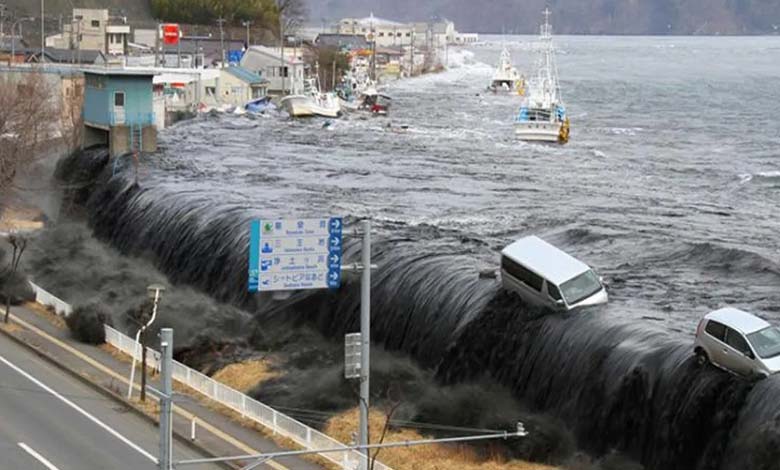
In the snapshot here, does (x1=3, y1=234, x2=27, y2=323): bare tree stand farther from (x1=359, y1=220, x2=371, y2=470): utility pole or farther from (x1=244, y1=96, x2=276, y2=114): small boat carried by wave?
(x1=244, y1=96, x2=276, y2=114): small boat carried by wave

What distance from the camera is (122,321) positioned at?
38.0 m

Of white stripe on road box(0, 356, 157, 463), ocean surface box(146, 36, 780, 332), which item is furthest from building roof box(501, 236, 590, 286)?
white stripe on road box(0, 356, 157, 463)

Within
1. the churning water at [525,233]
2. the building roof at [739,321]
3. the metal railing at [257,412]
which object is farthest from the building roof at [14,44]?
the building roof at [739,321]

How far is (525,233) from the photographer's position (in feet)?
152

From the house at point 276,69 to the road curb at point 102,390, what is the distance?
262ft

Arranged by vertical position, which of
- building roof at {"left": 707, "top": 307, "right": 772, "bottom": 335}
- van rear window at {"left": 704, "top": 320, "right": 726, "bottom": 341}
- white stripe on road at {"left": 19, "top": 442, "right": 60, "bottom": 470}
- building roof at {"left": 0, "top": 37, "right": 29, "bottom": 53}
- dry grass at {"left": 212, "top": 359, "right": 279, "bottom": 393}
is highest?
building roof at {"left": 0, "top": 37, "right": 29, "bottom": 53}

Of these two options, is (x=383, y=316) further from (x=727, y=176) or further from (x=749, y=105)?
(x=749, y=105)

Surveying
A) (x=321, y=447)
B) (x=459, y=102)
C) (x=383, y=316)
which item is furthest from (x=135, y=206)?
(x=459, y=102)

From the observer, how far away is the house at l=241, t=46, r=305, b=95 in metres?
116

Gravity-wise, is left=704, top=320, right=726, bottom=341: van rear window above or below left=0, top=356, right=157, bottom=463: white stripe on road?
above

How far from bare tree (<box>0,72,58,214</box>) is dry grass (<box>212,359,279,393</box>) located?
2323 cm

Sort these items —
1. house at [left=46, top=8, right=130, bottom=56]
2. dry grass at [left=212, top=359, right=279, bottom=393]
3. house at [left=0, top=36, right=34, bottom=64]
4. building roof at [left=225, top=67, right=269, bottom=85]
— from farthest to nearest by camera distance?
house at [left=46, top=8, right=130, bottom=56] < building roof at [left=225, top=67, right=269, bottom=85] < house at [left=0, top=36, right=34, bottom=64] < dry grass at [left=212, top=359, right=279, bottom=393]

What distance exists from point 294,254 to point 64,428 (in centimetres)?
744

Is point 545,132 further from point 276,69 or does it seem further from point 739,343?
point 739,343
